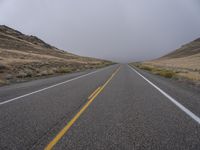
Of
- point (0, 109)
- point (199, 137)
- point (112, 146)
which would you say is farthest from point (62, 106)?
point (199, 137)

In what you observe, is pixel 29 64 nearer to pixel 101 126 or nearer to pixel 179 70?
pixel 179 70

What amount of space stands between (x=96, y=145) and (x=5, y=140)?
1890mm

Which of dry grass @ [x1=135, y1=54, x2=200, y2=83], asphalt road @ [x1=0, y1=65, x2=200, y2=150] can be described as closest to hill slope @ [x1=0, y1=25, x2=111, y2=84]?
asphalt road @ [x1=0, y1=65, x2=200, y2=150]

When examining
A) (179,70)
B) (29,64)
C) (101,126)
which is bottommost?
(179,70)

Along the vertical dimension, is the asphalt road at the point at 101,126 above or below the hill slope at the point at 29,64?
above

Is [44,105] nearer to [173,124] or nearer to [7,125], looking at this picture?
[7,125]

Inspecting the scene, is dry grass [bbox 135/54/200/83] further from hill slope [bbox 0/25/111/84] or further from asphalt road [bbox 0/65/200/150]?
hill slope [bbox 0/25/111/84]

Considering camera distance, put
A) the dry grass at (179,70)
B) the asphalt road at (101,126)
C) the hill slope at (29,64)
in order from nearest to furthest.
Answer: the asphalt road at (101,126)
the dry grass at (179,70)
the hill slope at (29,64)

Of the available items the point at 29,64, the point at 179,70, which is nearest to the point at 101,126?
the point at 179,70

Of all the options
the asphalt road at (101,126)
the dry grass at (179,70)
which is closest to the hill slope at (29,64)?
the asphalt road at (101,126)

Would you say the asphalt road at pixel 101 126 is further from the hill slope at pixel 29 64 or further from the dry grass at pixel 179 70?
the hill slope at pixel 29 64

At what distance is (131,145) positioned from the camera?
329 cm

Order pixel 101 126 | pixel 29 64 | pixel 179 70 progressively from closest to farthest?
pixel 101 126 → pixel 179 70 → pixel 29 64

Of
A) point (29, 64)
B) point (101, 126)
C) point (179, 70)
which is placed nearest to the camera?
point (101, 126)
